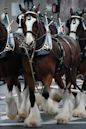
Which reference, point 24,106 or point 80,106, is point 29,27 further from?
point 80,106

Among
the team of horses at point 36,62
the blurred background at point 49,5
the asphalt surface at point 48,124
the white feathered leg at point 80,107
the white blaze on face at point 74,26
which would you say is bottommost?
the asphalt surface at point 48,124

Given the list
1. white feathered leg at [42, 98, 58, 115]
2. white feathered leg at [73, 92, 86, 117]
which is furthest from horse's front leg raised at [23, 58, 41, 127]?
white feathered leg at [73, 92, 86, 117]

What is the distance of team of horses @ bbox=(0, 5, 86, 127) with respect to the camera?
1091 centimetres

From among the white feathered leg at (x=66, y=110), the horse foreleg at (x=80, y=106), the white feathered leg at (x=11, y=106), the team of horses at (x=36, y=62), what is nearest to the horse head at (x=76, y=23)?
the team of horses at (x=36, y=62)

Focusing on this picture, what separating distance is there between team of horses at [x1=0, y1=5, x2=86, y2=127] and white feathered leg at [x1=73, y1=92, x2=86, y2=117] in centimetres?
2

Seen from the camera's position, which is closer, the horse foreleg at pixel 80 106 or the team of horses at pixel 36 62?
the team of horses at pixel 36 62

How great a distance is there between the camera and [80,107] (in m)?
12.7

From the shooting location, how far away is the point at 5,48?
37.6 feet

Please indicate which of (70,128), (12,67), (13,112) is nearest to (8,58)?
(12,67)

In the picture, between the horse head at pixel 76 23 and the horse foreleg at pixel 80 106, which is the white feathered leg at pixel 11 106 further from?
the horse head at pixel 76 23

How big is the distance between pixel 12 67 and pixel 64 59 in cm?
109

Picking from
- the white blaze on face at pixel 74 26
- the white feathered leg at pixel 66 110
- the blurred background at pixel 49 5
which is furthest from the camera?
the blurred background at pixel 49 5

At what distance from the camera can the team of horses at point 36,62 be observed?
10.9m

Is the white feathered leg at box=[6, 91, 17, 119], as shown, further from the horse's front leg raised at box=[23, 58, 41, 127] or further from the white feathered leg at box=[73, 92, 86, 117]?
the white feathered leg at box=[73, 92, 86, 117]
